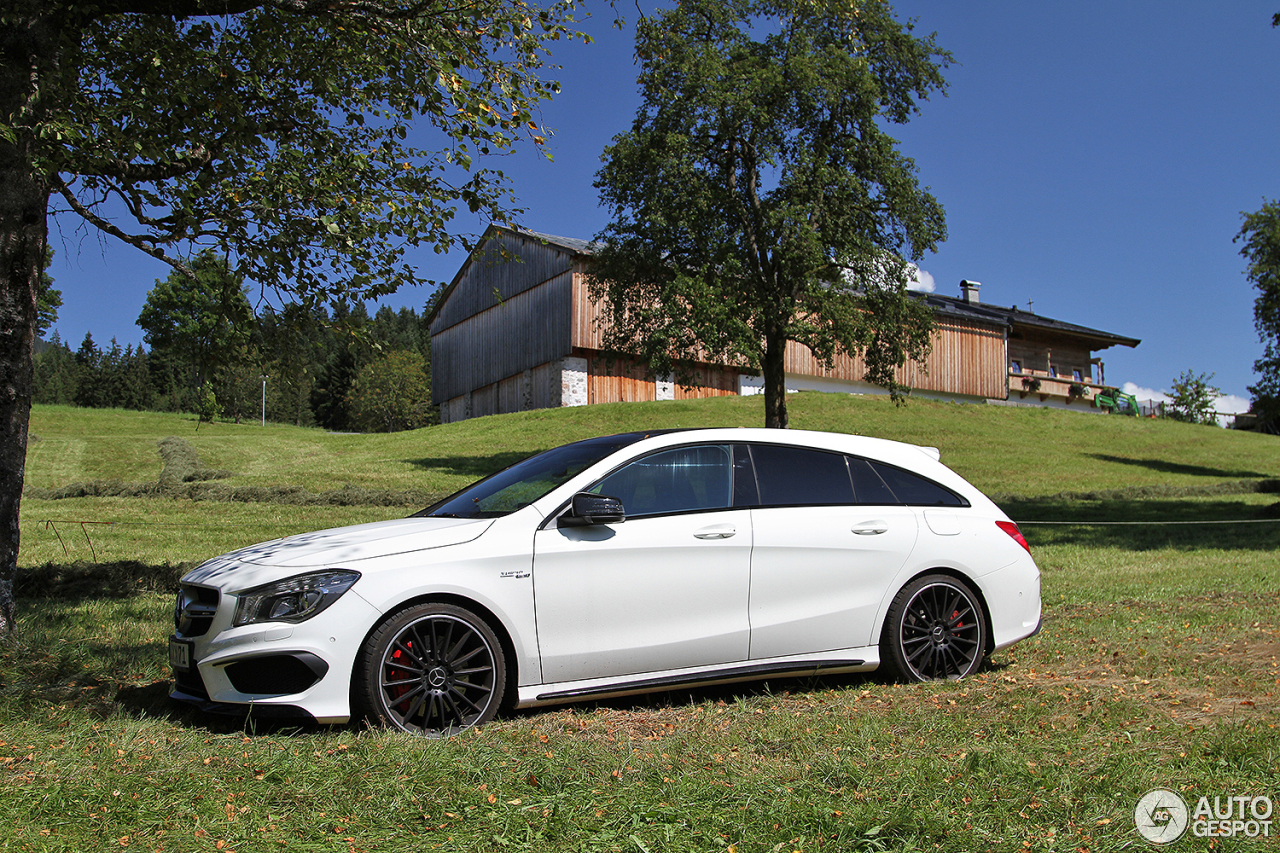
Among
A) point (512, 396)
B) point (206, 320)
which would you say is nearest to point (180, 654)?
point (206, 320)

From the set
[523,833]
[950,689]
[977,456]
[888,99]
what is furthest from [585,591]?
[977,456]

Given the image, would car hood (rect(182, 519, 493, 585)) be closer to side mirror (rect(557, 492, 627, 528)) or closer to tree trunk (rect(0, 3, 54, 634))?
side mirror (rect(557, 492, 627, 528))

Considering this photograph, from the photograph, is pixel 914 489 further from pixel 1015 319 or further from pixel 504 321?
pixel 1015 319

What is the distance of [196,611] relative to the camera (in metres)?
4.71

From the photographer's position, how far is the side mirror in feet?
16.0

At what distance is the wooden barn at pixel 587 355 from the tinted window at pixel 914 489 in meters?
28.8

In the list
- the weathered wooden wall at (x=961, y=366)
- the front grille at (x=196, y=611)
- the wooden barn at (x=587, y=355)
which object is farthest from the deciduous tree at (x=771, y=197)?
the weathered wooden wall at (x=961, y=366)

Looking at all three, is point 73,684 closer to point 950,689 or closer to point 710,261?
point 950,689

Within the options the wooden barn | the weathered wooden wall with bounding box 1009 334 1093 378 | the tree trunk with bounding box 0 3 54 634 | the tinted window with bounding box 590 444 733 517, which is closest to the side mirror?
the tinted window with bounding box 590 444 733 517

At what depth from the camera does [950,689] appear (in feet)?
17.9

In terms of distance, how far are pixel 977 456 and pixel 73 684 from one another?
101ft

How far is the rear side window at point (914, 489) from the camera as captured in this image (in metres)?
6.05

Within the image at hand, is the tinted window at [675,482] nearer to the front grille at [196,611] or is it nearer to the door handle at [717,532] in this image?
the door handle at [717,532]

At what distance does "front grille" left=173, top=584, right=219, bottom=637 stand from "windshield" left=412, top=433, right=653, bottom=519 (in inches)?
52.2
